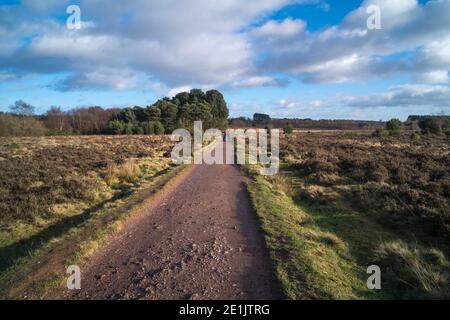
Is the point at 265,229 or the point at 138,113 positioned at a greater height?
the point at 138,113

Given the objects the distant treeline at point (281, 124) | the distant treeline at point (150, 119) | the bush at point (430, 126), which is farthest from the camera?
the distant treeline at point (281, 124)

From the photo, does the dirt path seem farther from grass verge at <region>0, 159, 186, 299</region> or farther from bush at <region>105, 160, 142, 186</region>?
bush at <region>105, 160, 142, 186</region>

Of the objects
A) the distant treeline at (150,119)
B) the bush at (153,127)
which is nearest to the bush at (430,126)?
the distant treeline at (150,119)

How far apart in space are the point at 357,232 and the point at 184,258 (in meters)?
5.96

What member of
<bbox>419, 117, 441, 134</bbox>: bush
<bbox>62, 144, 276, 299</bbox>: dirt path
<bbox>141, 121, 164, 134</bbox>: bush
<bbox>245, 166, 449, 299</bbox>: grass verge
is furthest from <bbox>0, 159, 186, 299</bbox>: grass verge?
<bbox>419, 117, 441, 134</bbox>: bush

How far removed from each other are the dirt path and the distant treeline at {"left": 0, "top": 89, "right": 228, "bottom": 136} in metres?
52.4

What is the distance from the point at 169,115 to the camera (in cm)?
7406

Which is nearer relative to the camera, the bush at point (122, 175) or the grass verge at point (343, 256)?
the grass verge at point (343, 256)

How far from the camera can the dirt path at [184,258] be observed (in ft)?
18.2

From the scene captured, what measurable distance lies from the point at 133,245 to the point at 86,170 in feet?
44.2

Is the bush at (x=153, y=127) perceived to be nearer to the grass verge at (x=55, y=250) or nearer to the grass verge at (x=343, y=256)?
the grass verge at (x=55, y=250)

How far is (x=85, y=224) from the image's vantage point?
9.35m
